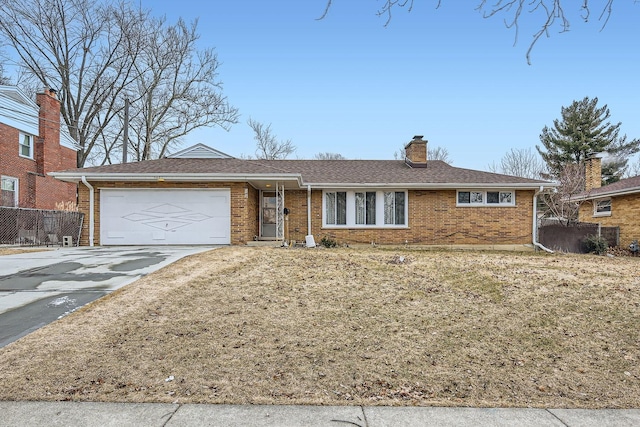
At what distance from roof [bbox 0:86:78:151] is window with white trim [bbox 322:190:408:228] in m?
16.1

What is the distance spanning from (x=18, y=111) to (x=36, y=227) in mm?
7709

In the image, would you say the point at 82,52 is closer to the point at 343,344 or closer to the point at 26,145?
the point at 26,145

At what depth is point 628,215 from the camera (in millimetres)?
16578

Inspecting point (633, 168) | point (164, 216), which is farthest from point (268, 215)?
point (633, 168)

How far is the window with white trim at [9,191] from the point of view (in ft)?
58.6

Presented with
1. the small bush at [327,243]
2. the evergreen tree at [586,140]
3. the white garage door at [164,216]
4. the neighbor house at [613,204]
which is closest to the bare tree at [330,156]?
the evergreen tree at [586,140]

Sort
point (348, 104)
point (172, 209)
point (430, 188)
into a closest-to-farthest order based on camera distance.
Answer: point (172, 209) → point (430, 188) → point (348, 104)

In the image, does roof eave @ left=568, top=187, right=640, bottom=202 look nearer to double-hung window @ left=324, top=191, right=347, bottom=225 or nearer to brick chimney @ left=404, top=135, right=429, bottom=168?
brick chimney @ left=404, top=135, right=429, bottom=168

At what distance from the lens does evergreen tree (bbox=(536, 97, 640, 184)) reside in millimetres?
32438

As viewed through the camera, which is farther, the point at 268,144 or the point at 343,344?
the point at 268,144

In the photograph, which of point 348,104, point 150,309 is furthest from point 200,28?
point 150,309

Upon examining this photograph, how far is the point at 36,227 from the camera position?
14977 mm

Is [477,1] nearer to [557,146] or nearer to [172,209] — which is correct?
[172,209]

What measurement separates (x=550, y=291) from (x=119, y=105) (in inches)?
1133
